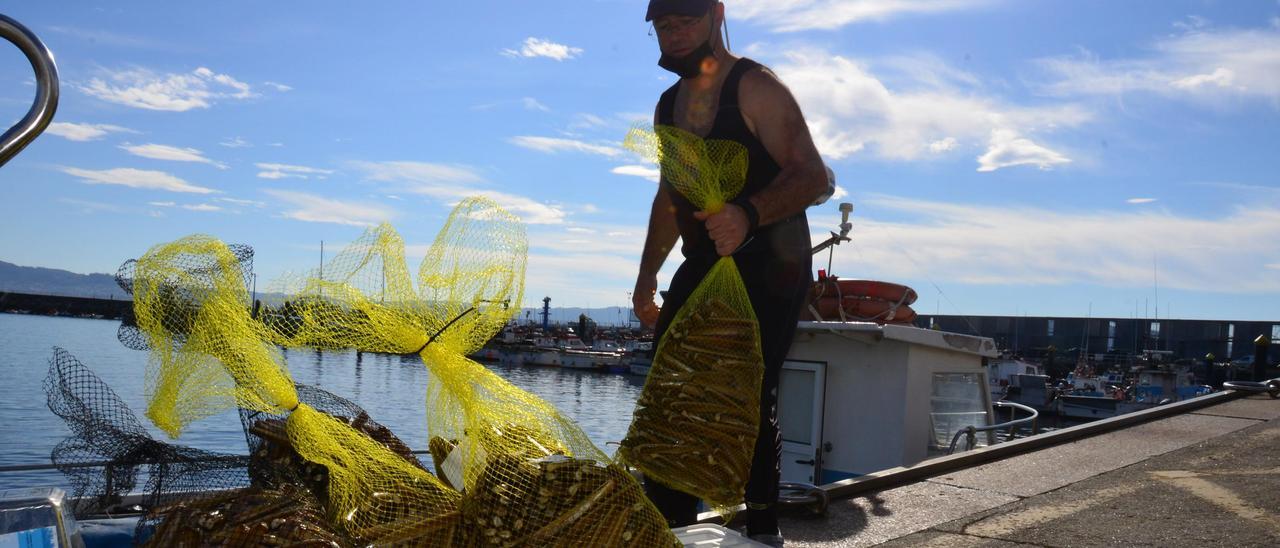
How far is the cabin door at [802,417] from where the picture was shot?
9.85 metres

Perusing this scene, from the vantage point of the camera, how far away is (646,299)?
3789 millimetres

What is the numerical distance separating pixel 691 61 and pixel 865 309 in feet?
22.9

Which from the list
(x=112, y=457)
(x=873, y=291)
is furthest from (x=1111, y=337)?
(x=112, y=457)

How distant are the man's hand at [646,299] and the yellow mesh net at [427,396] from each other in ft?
3.13

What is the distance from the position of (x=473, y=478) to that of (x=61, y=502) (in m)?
0.96

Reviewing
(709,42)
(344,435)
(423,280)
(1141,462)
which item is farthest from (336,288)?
(1141,462)

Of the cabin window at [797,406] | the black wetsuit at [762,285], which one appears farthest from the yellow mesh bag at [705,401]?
the cabin window at [797,406]

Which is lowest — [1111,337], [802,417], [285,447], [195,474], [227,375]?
[802,417]

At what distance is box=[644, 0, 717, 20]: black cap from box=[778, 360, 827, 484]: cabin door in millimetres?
7019

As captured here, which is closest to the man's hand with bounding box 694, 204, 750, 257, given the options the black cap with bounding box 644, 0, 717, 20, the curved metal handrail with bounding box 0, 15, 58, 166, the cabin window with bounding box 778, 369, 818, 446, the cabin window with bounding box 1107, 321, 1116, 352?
the black cap with bounding box 644, 0, 717, 20

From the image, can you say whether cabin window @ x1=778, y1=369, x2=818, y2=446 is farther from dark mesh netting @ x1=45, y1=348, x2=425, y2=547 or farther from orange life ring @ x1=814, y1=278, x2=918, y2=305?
dark mesh netting @ x1=45, y1=348, x2=425, y2=547

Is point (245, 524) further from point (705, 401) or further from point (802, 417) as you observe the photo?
point (802, 417)

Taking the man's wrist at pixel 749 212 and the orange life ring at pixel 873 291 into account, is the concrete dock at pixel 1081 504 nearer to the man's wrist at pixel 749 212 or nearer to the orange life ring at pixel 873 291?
the man's wrist at pixel 749 212

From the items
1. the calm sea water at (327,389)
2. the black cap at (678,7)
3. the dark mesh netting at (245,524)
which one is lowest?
the calm sea water at (327,389)
